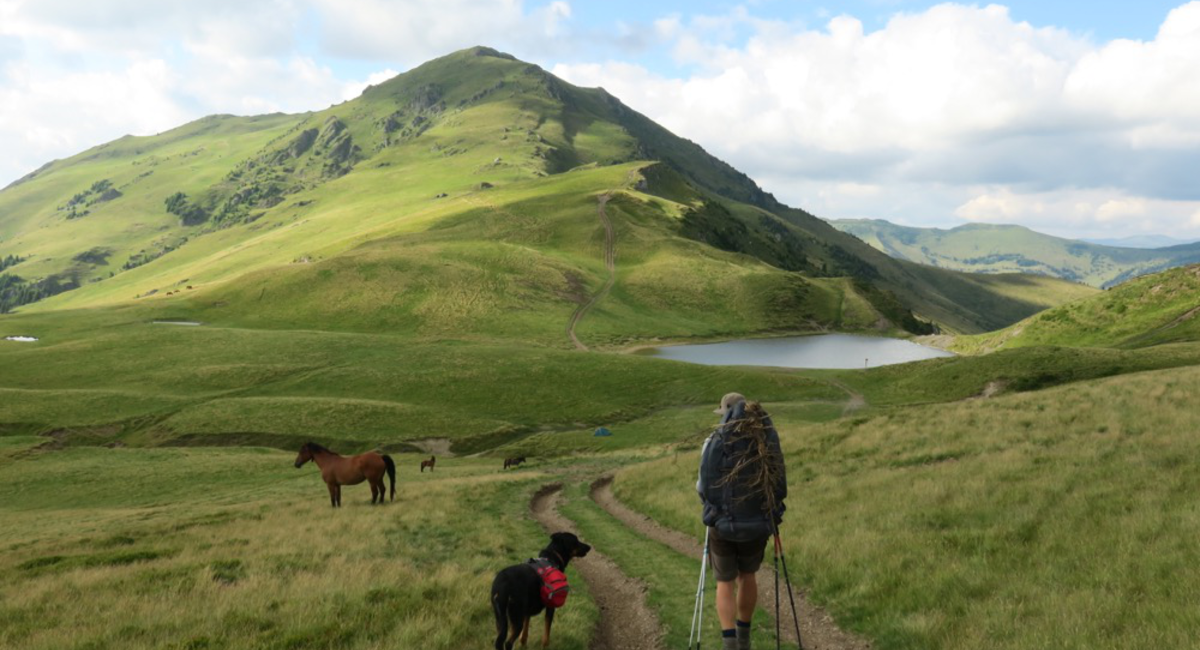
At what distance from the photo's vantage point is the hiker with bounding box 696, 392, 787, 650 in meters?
9.17

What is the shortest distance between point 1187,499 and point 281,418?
61.0m

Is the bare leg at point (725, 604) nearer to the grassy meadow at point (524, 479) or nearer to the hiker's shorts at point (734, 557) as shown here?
the hiker's shorts at point (734, 557)

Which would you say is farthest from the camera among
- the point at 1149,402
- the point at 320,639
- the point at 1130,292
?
the point at 1130,292

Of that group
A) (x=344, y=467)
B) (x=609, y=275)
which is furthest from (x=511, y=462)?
(x=609, y=275)

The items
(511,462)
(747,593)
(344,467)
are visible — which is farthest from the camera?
(511,462)

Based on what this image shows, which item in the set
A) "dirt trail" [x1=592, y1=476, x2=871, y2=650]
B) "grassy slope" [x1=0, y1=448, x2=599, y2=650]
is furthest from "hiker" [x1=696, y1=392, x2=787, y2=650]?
"grassy slope" [x1=0, y1=448, x2=599, y2=650]

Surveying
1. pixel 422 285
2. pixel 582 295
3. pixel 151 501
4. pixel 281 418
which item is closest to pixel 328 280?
pixel 422 285

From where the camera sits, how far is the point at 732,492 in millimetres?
9188

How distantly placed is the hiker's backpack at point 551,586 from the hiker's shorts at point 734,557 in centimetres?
240

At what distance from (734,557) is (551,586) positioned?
9.50ft

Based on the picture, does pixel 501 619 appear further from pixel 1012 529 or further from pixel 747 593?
pixel 1012 529

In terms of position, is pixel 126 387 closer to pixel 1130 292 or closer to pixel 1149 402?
pixel 1149 402

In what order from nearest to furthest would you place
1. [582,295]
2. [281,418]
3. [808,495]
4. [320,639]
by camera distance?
1. [320,639]
2. [808,495]
3. [281,418]
4. [582,295]

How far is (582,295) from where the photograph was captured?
138 metres
